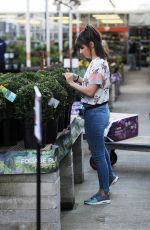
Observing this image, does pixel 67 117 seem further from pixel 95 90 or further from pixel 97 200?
pixel 97 200

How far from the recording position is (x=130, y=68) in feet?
99.0

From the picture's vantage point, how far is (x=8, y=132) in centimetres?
476

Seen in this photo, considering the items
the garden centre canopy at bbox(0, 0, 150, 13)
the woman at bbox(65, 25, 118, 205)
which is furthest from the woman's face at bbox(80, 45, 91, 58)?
the garden centre canopy at bbox(0, 0, 150, 13)

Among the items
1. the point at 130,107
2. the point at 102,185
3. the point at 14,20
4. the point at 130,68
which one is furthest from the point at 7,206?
the point at 130,68

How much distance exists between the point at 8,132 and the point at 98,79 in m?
1.02

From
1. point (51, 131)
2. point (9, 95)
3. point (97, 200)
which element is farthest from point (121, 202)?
point (9, 95)

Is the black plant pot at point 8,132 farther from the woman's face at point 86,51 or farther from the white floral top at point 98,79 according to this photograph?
the woman's face at point 86,51

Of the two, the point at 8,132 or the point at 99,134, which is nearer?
the point at 8,132

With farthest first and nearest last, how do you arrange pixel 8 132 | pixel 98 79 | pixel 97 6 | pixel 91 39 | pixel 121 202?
pixel 97 6 < pixel 121 202 < pixel 91 39 < pixel 98 79 < pixel 8 132

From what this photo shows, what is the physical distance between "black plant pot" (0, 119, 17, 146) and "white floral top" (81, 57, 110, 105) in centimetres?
88

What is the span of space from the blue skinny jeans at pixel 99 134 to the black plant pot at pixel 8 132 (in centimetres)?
87

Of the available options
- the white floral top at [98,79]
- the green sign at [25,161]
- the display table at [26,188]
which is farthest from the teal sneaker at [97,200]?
the green sign at [25,161]

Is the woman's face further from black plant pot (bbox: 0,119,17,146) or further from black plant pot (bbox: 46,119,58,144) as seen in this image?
black plant pot (bbox: 0,119,17,146)

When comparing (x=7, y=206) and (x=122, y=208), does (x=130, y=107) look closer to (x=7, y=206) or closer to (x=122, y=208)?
(x=122, y=208)
